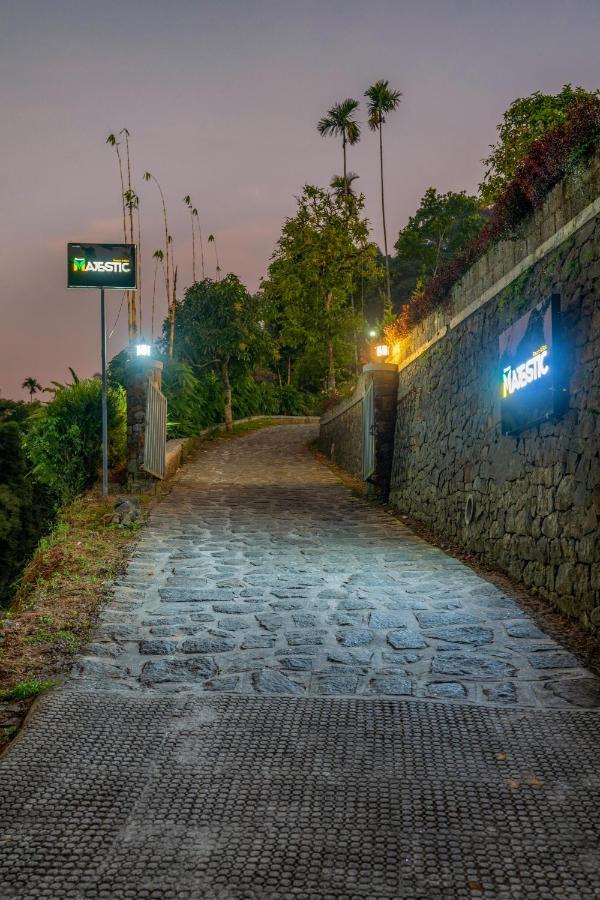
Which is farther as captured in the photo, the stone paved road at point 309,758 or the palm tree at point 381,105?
the palm tree at point 381,105

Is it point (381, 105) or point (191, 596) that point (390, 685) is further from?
point (381, 105)

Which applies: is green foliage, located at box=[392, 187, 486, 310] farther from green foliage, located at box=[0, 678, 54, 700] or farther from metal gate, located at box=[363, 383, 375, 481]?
green foliage, located at box=[0, 678, 54, 700]

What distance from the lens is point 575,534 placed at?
16.6 feet

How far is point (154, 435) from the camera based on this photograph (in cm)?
1196

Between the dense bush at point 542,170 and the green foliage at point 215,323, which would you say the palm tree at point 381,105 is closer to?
the green foliage at point 215,323

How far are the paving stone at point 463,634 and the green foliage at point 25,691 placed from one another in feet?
8.45

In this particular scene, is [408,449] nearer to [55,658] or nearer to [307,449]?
[55,658]

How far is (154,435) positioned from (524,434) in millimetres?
7366

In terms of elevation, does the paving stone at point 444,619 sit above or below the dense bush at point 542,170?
below

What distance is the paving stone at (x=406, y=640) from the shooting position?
456 cm

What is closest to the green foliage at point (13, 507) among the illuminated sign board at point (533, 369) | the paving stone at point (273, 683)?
the illuminated sign board at point (533, 369)

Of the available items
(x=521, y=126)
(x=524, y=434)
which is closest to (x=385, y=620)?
(x=524, y=434)

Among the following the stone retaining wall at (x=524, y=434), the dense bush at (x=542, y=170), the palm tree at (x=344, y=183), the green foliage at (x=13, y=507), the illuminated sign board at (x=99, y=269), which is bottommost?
the green foliage at (x=13, y=507)

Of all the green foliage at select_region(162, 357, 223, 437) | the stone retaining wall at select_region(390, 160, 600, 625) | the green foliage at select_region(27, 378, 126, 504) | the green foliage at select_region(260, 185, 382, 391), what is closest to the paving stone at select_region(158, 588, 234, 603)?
the stone retaining wall at select_region(390, 160, 600, 625)
